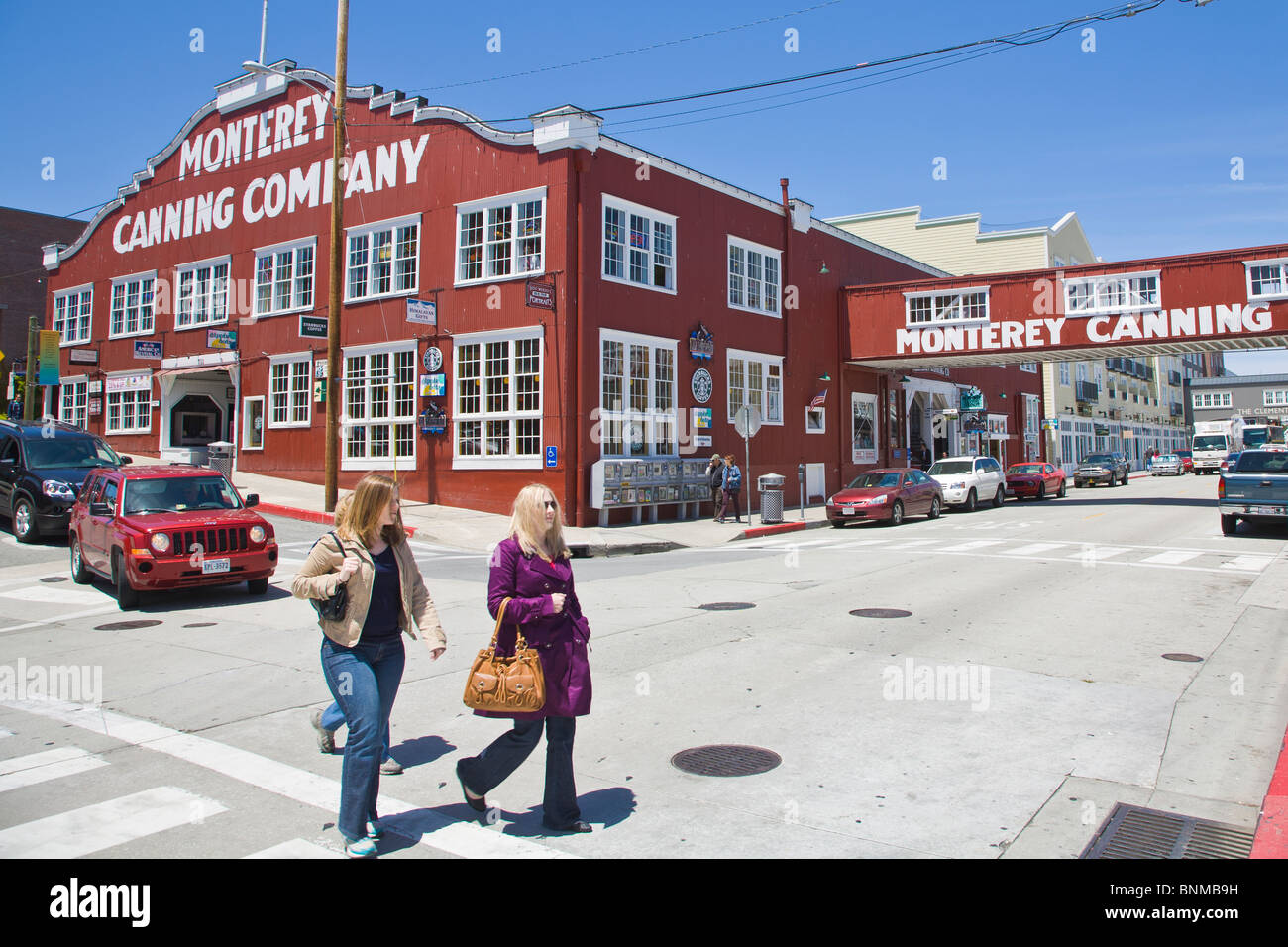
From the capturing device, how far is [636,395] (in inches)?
918

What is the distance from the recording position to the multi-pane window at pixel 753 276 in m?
27.1

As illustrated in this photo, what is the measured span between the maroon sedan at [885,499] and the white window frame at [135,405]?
2387 cm

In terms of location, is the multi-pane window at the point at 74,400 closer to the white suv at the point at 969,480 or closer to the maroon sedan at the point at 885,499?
the maroon sedan at the point at 885,499

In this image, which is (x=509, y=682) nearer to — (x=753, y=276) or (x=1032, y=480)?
(x=753, y=276)

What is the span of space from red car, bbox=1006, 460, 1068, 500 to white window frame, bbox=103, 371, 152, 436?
101 feet

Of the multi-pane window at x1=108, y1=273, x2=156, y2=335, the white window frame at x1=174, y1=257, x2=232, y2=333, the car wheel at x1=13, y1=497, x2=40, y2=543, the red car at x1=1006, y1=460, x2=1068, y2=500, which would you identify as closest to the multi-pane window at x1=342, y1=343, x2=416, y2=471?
the white window frame at x1=174, y1=257, x2=232, y2=333

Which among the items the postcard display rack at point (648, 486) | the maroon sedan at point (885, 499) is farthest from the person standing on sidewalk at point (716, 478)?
the maroon sedan at point (885, 499)

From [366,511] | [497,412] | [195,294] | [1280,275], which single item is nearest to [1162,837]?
[366,511]

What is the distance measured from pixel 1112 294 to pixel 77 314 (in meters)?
37.1

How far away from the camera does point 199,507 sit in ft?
40.1
